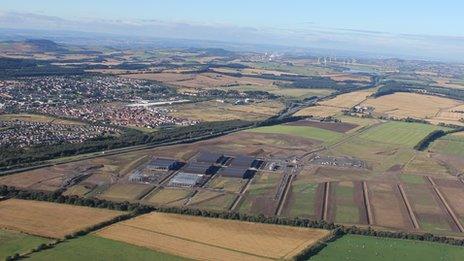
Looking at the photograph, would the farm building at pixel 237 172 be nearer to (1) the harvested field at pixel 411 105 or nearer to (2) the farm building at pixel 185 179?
(2) the farm building at pixel 185 179

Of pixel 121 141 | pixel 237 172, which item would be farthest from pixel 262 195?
pixel 121 141

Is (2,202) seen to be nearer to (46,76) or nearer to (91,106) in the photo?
(91,106)

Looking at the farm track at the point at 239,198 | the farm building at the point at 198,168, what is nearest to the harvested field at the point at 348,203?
the farm track at the point at 239,198

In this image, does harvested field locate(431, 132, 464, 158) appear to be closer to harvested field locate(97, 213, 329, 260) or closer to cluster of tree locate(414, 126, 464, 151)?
cluster of tree locate(414, 126, 464, 151)

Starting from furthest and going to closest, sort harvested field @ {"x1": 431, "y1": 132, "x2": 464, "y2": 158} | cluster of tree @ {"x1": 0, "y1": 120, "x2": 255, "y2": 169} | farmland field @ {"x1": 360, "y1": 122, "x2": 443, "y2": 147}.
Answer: farmland field @ {"x1": 360, "y1": 122, "x2": 443, "y2": 147} < harvested field @ {"x1": 431, "y1": 132, "x2": 464, "y2": 158} < cluster of tree @ {"x1": 0, "y1": 120, "x2": 255, "y2": 169}

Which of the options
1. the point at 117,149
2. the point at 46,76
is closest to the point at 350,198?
the point at 117,149

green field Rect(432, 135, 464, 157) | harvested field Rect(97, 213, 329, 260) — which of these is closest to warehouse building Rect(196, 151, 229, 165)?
harvested field Rect(97, 213, 329, 260)

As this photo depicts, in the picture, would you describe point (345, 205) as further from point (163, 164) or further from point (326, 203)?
point (163, 164)
